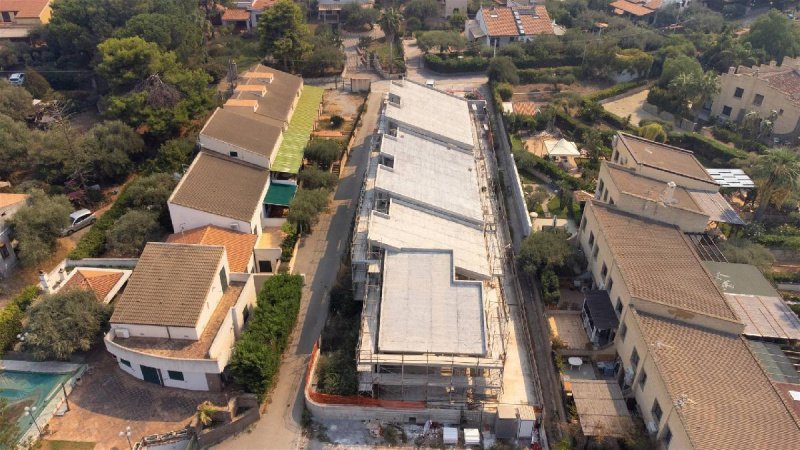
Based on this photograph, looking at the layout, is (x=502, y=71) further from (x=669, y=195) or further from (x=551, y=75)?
(x=669, y=195)

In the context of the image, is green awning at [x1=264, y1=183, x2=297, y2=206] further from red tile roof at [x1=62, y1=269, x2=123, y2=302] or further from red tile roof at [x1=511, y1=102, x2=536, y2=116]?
red tile roof at [x1=511, y1=102, x2=536, y2=116]

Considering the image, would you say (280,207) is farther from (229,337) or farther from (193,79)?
(193,79)

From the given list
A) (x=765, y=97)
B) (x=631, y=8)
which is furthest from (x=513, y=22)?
(x=765, y=97)

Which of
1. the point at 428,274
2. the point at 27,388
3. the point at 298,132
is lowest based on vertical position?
the point at 27,388

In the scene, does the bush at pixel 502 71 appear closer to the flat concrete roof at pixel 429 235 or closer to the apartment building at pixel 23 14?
the flat concrete roof at pixel 429 235

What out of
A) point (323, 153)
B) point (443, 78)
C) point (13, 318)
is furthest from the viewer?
point (443, 78)

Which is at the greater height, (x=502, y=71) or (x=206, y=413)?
(x=502, y=71)

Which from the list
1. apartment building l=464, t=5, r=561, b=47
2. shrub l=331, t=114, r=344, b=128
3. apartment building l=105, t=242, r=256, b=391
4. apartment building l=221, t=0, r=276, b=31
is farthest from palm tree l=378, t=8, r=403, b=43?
apartment building l=105, t=242, r=256, b=391

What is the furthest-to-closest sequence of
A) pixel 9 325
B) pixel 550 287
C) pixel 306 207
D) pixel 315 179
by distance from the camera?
pixel 315 179
pixel 306 207
pixel 550 287
pixel 9 325
